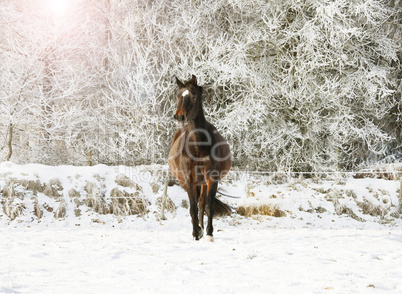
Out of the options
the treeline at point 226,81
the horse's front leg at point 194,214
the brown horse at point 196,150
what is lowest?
the horse's front leg at point 194,214

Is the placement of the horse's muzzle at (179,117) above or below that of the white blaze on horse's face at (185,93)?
below

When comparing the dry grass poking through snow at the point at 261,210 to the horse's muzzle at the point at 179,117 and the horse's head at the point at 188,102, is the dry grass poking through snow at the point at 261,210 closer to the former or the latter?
the horse's head at the point at 188,102

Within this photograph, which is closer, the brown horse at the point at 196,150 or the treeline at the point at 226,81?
the brown horse at the point at 196,150

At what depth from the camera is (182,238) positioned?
6.75 metres

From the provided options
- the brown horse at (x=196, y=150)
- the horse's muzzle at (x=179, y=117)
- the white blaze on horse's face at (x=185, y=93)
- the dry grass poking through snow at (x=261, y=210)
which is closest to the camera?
the horse's muzzle at (x=179, y=117)

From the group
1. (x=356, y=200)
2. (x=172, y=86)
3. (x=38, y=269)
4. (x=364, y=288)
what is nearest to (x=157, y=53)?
(x=172, y=86)

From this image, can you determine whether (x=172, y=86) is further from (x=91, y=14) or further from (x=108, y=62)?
(x=91, y=14)

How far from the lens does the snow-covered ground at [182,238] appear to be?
3779mm

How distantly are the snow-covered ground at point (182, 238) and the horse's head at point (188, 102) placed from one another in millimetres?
2044

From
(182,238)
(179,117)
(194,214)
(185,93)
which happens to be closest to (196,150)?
(179,117)

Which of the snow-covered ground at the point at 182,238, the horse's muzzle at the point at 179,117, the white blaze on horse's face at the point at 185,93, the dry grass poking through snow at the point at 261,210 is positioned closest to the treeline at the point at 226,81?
the snow-covered ground at the point at 182,238

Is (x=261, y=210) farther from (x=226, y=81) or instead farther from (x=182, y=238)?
(x=226, y=81)

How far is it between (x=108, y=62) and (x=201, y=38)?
401 centimetres

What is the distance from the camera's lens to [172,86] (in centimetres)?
1352
